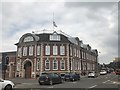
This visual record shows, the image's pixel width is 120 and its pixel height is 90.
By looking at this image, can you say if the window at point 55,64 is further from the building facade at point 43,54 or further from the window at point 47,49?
the window at point 47,49

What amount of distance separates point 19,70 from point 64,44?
40.8 ft

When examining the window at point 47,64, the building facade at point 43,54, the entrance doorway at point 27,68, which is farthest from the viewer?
the entrance doorway at point 27,68

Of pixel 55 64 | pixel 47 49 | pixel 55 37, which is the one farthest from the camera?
pixel 55 37

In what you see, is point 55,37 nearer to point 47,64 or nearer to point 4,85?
point 47,64

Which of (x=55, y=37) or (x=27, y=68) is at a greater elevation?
(x=55, y=37)

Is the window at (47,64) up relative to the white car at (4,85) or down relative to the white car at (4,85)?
up

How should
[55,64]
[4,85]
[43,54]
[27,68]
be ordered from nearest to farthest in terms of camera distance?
[4,85], [43,54], [55,64], [27,68]

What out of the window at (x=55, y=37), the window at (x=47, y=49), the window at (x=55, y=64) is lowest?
the window at (x=55, y=64)

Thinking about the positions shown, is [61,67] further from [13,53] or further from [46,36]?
[13,53]

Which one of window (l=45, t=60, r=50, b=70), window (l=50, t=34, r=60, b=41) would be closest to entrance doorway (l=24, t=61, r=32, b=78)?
window (l=45, t=60, r=50, b=70)

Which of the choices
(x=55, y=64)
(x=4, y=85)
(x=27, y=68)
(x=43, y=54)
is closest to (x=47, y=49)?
(x=43, y=54)

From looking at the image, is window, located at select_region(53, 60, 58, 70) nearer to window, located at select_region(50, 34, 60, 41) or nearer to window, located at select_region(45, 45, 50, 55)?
window, located at select_region(45, 45, 50, 55)

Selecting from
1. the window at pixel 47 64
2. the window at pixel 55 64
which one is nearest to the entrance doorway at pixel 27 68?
the window at pixel 47 64

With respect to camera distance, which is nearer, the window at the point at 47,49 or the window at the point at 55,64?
the window at the point at 55,64
